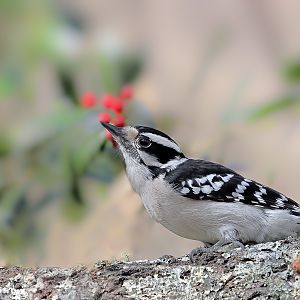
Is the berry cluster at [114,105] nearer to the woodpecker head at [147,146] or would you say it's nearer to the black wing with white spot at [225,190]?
the woodpecker head at [147,146]

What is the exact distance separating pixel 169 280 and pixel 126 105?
2.36 m

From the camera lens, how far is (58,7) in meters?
8.44

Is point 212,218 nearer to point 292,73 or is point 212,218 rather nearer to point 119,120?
point 119,120

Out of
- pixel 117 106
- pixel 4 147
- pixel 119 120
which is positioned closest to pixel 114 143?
pixel 119 120

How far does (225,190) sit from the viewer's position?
479cm

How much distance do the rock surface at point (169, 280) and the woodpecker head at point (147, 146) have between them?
1088mm

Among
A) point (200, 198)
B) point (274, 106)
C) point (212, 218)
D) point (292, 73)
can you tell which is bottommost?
point (212, 218)

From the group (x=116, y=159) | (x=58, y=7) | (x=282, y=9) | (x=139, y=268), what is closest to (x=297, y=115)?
(x=116, y=159)

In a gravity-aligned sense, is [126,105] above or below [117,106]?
above

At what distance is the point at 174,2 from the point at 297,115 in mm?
4286

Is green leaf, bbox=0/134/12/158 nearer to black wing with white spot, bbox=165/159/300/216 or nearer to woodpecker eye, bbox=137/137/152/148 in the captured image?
woodpecker eye, bbox=137/137/152/148

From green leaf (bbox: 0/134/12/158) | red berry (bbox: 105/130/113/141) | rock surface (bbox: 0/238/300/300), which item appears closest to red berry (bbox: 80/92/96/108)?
green leaf (bbox: 0/134/12/158)

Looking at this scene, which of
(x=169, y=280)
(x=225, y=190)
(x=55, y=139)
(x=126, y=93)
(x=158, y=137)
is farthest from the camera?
(x=55, y=139)

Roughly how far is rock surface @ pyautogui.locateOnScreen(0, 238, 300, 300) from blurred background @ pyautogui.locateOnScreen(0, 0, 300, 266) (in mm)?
550
